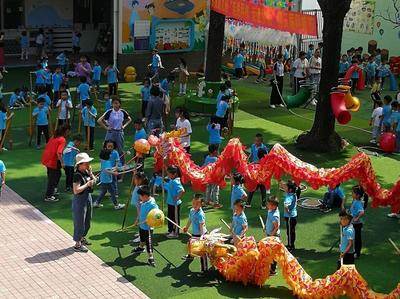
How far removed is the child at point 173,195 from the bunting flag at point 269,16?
→ 8427 millimetres

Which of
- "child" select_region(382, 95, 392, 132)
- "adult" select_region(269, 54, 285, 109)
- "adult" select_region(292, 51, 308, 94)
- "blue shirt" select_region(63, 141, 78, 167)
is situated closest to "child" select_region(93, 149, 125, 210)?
"blue shirt" select_region(63, 141, 78, 167)

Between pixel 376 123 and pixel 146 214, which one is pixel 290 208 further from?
pixel 376 123

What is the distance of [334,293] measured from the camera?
10625 mm

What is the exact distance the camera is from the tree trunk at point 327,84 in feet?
63.5

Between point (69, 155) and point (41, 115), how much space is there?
3.16 meters

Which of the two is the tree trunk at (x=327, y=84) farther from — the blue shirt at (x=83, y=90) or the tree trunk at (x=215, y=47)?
the blue shirt at (x=83, y=90)

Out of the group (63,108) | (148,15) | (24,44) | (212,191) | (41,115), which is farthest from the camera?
(24,44)

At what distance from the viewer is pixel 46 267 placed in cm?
1199

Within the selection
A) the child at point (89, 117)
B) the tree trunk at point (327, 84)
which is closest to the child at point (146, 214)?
the child at point (89, 117)

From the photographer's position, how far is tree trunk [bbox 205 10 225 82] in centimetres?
2423

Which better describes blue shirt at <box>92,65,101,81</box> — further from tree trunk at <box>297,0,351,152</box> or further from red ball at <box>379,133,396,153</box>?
red ball at <box>379,133,396,153</box>

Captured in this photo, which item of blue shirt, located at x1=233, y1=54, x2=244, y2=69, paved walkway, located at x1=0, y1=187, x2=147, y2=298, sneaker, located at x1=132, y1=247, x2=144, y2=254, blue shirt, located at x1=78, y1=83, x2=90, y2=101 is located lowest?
paved walkway, located at x1=0, y1=187, x2=147, y2=298

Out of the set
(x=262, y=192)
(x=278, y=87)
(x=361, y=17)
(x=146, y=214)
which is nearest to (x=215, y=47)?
(x=278, y=87)

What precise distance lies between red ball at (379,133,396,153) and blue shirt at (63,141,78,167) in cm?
874
